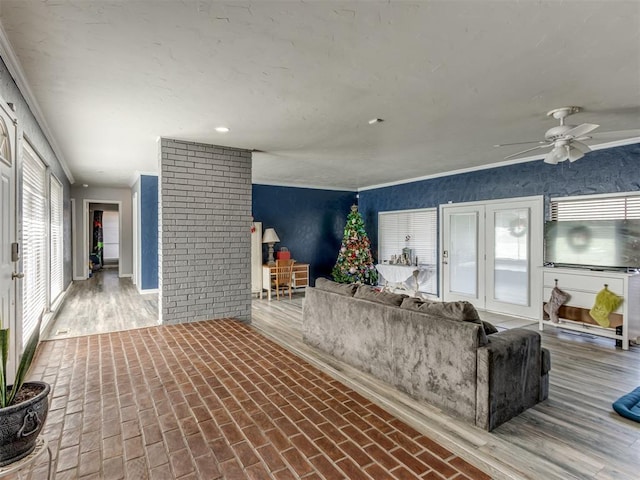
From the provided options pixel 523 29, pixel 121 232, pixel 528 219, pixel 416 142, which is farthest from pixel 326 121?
pixel 121 232

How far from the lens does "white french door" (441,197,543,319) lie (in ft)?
17.9

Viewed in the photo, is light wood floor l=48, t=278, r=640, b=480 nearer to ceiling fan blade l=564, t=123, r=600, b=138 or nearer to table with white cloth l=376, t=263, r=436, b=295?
ceiling fan blade l=564, t=123, r=600, b=138

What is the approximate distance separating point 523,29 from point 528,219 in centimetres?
413

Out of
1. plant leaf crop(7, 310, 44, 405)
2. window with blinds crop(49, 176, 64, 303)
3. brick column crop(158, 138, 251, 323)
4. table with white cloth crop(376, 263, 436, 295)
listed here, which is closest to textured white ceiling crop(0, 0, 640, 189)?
brick column crop(158, 138, 251, 323)

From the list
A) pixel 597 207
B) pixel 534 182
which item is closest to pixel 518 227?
pixel 534 182

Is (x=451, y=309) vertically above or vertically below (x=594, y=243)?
below

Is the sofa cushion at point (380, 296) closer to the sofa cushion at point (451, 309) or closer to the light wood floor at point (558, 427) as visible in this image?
the sofa cushion at point (451, 309)

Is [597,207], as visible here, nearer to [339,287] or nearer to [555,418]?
[555,418]

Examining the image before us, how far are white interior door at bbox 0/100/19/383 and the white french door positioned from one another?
19.7 feet

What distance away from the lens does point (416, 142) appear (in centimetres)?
465

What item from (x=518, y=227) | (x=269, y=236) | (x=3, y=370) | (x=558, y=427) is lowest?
(x=558, y=427)

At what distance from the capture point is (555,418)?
2.48m

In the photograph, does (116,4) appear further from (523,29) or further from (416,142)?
(416,142)

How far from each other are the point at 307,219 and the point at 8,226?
6.46 m
